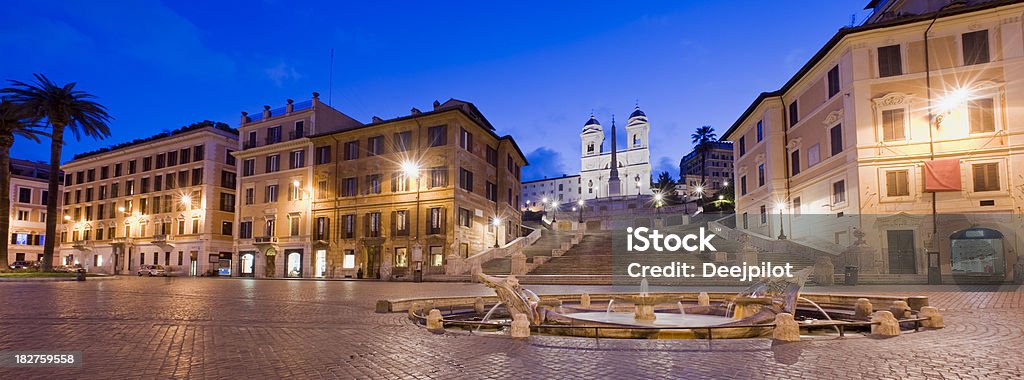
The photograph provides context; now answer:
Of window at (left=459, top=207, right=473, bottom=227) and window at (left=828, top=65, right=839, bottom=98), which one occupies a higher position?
window at (left=828, top=65, right=839, bottom=98)

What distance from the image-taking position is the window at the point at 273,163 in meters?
A: 48.7

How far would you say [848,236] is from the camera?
96.7 ft

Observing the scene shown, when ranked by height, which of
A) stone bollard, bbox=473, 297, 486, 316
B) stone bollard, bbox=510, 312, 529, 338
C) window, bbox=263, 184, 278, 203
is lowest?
stone bollard, bbox=473, 297, 486, 316

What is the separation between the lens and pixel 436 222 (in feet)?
132

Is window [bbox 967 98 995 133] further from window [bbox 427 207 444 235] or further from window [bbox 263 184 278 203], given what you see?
window [bbox 263 184 278 203]

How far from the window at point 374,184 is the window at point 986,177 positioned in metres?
35.6

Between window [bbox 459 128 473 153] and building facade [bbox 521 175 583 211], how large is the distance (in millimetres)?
87235

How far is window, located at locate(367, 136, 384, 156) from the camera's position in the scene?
4366 cm

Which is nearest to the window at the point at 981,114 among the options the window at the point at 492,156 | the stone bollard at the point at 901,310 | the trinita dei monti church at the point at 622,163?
the stone bollard at the point at 901,310

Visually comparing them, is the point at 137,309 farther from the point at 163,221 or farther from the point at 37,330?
the point at 163,221

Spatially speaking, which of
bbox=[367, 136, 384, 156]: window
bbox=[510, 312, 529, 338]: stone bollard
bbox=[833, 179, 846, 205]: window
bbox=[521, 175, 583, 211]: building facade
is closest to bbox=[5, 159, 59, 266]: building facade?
bbox=[367, 136, 384, 156]: window

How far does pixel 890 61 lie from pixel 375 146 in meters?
33.2

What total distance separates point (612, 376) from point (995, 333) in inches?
283

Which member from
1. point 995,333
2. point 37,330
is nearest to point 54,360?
point 37,330
